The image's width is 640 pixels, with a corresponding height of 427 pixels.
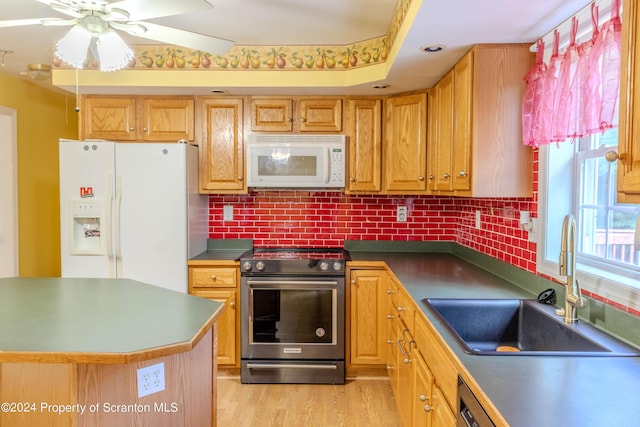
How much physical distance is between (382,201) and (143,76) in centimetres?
200

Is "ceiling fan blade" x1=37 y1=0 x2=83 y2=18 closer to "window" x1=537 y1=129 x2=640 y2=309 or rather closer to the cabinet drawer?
the cabinet drawer

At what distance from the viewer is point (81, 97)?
3215 mm

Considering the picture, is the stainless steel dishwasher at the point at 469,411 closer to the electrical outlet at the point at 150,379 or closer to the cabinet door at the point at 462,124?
the electrical outlet at the point at 150,379

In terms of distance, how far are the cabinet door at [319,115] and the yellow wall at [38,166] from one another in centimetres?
247

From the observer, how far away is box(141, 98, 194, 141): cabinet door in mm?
3207

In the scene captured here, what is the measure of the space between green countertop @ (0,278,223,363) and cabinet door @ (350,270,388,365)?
1452mm

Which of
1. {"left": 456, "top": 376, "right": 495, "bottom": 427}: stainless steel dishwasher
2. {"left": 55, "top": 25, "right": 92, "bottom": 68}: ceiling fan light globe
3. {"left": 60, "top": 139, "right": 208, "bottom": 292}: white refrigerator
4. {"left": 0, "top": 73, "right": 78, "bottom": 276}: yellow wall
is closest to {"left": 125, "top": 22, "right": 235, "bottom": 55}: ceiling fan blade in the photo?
{"left": 55, "top": 25, "right": 92, "bottom": 68}: ceiling fan light globe

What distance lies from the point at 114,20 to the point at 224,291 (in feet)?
6.11

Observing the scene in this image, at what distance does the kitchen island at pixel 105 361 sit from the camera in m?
1.25

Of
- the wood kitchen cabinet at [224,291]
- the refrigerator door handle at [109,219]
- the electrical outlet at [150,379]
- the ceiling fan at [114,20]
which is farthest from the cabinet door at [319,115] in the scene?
the electrical outlet at [150,379]

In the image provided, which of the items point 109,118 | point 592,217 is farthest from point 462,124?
point 109,118

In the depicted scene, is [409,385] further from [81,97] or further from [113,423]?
[81,97]

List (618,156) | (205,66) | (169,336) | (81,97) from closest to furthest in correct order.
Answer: (618,156) → (169,336) → (205,66) → (81,97)

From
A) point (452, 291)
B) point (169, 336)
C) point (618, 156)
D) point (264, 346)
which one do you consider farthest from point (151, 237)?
point (618, 156)
